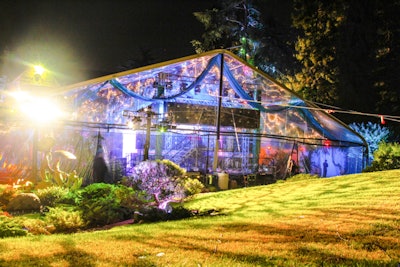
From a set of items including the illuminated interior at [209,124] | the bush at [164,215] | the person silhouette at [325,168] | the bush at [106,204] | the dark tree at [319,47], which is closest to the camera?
the bush at [164,215]

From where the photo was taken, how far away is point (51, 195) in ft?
33.2

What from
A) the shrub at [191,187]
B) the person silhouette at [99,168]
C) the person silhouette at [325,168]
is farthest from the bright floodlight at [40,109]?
the person silhouette at [325,168]

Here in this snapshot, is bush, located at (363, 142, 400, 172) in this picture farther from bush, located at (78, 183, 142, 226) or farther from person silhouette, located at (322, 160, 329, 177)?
bush, located at (78, 183, 142, 226)

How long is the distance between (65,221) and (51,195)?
2.95 metres

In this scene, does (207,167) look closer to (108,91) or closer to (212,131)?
(212,131)

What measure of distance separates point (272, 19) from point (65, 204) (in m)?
22.9

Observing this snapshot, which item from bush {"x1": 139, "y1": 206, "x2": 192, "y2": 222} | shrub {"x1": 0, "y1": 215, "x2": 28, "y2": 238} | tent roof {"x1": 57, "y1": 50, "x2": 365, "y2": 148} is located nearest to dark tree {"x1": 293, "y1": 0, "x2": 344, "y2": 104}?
tent roof {"x1": 57, "y1": 50, "x2": 365, "y2": 148}

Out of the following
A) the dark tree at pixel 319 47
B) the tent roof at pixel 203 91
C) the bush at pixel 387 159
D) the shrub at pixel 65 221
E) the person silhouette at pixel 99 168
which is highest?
the dark tree at pixel 319 47

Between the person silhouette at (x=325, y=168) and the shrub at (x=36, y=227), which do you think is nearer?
the shrub at (x=36, y=227)

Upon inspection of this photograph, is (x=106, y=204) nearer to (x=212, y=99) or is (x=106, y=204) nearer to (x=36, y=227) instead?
(x=36, y=227)

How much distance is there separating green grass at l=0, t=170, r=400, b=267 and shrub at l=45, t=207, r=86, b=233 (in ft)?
4.64

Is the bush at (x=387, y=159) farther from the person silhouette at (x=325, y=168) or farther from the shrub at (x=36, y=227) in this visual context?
the shrub at (x=36, y=227)

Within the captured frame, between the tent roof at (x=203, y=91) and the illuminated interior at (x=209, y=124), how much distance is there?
0.13ft

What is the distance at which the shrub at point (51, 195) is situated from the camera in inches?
392
